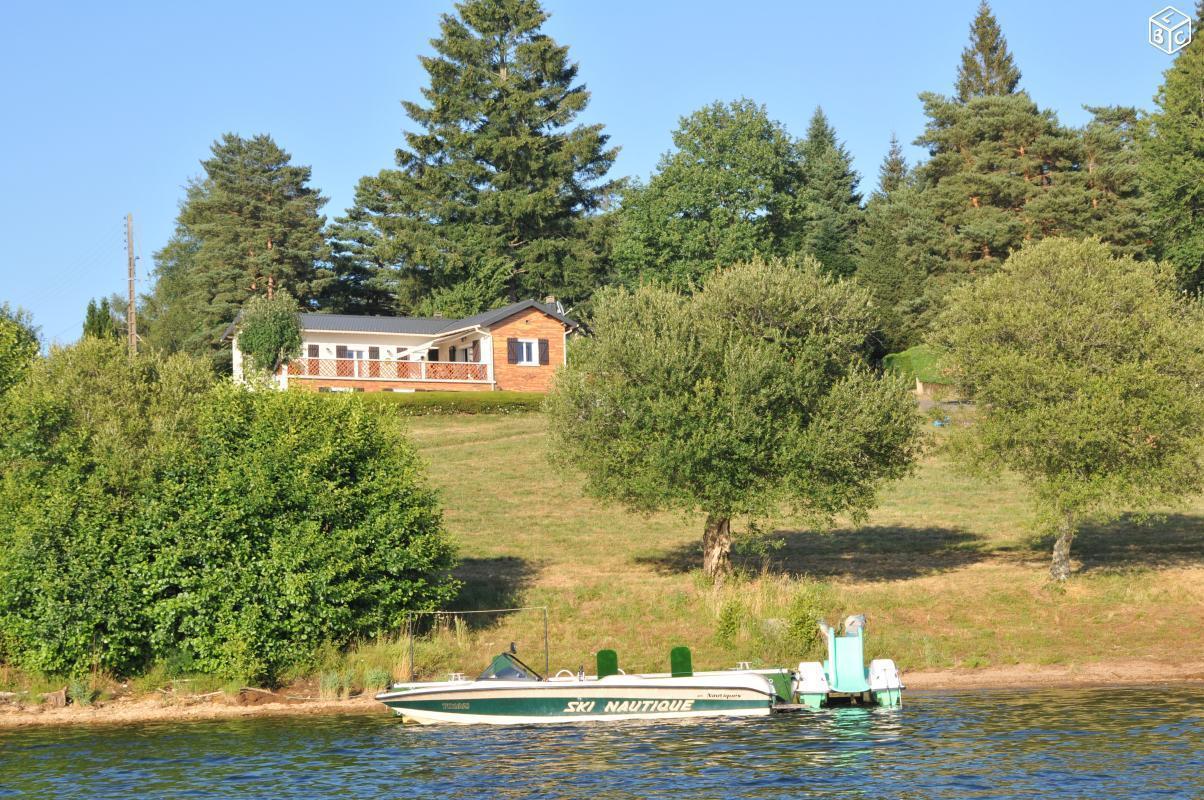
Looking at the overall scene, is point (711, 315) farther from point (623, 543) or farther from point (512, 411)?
point (512, 411)

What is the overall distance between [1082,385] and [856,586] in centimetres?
832

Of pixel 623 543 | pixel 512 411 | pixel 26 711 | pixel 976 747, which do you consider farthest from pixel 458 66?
pixel 976 747

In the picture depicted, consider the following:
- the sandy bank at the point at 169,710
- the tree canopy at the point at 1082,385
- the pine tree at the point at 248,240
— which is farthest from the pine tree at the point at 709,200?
the sandy bank at the point at 169,710

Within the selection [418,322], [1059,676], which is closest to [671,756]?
[1059,676]

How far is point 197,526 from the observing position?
30.0 meters

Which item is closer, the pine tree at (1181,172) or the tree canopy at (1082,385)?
the tree canopy at (1082,385)

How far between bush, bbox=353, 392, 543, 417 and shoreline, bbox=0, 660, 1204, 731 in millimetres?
35523

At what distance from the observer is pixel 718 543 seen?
37125mm

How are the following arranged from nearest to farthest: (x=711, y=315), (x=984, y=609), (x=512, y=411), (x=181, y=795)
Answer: (x=181, y=795), (x=984, y=609), (x=711, y=315), (x=512, y=411)

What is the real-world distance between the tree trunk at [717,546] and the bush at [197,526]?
814 cm

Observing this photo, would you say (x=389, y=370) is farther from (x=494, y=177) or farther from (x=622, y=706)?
(x=622, y=706)

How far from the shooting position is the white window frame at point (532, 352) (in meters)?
75.6

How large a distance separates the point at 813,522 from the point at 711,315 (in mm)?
6501

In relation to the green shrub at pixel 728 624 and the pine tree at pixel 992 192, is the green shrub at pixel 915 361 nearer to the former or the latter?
the pine tree at pixel 992 192
